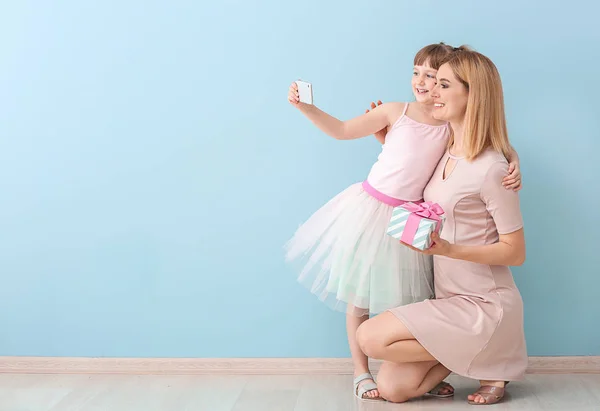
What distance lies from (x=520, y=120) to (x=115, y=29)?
1.35 meters

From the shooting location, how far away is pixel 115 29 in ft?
9.38

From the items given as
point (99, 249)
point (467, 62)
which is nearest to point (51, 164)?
point (99, 249)

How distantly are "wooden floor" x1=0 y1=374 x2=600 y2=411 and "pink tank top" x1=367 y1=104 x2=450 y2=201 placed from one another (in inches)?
24.7

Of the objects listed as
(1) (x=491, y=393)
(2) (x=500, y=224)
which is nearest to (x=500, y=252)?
(2) (x=500, y=224)

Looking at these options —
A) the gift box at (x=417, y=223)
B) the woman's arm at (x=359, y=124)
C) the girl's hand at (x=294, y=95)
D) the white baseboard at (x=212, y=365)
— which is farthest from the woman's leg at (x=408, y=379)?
the girl's hand at (x=294, y=95)

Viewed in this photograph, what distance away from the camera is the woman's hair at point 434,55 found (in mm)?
2547

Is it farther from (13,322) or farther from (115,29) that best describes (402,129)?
(13,322)

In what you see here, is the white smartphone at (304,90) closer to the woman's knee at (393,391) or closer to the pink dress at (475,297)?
the pink dress at (475,297)

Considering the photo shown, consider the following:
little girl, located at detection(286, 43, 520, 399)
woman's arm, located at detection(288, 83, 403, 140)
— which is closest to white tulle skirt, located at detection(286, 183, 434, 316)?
little girl, located at detection(286, 43, 520, 399)

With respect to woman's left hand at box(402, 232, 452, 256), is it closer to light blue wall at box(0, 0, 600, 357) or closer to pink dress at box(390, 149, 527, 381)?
pink dress at box(390, 149, 527, 381)

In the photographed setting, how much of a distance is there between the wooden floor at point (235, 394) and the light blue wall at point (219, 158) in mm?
122

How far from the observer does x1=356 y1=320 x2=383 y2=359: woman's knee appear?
253 centimetres

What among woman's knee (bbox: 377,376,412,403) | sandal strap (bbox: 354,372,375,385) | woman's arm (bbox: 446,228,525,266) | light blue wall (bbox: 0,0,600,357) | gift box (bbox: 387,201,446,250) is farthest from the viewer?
light blue wall (bbox: 0,0,600,357)

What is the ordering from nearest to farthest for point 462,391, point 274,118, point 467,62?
point 467,62 < point 462,391 < point 274,118
